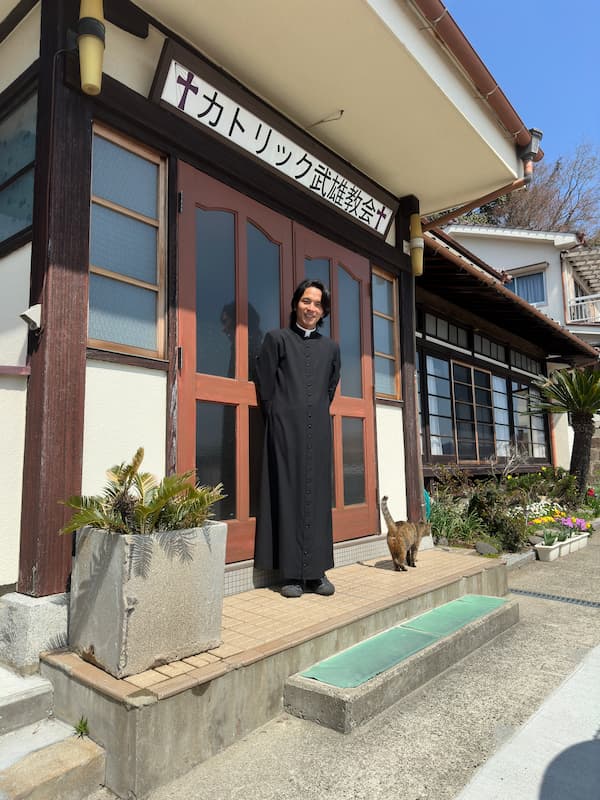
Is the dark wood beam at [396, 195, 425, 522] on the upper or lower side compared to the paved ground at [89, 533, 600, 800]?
upper

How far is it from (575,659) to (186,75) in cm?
432

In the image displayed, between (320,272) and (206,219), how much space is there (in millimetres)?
1267

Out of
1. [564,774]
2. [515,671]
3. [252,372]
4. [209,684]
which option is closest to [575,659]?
[515,671]

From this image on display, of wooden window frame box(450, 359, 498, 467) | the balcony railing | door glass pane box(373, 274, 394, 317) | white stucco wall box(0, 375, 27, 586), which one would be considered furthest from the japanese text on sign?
the balcony railing

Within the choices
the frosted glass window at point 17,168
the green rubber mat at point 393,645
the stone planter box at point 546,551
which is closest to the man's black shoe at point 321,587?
the green rubber mat at point 393,645

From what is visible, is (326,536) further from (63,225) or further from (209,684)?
(63,225)

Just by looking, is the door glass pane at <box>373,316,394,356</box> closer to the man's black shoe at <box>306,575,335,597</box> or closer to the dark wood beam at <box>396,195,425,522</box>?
the dark wood beam at <box>396,195,425,522</box>

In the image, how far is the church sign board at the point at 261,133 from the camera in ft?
11.1

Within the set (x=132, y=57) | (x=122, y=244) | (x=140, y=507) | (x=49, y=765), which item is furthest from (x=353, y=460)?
(x=132, y=57)

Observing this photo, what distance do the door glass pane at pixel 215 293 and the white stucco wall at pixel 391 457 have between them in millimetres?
1907

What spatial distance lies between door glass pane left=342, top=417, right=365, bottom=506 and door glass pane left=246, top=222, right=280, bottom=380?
1.12m

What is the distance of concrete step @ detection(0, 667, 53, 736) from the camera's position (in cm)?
224

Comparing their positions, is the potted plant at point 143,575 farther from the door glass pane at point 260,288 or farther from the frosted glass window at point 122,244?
the door glass pane at point 260,288

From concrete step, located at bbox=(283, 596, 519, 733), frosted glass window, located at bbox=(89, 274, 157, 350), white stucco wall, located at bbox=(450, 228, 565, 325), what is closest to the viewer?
concrete step, located at bbox=(283, 596, 519, 733)
